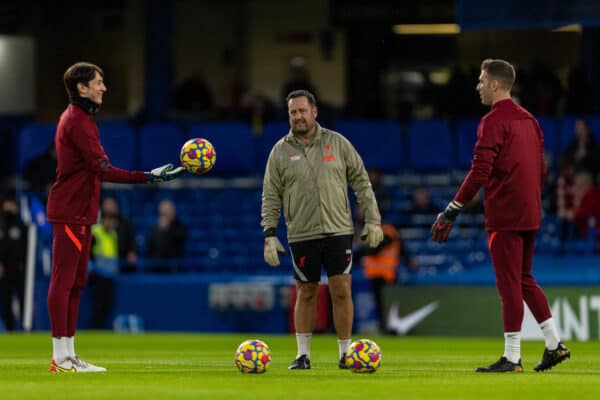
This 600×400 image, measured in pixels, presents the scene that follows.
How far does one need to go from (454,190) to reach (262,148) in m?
3.69

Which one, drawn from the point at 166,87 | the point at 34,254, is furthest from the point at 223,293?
the point at 166,87

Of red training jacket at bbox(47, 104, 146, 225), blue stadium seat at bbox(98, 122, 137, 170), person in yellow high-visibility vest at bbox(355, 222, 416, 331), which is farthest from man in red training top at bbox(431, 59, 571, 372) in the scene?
blue stadium seat at bbox(98, 122, 137, 170)

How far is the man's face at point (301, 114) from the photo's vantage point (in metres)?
12.3

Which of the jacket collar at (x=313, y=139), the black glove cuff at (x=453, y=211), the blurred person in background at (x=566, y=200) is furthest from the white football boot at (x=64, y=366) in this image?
the blurred person in background at (x=566, y=200)

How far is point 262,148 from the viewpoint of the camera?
2709 cm

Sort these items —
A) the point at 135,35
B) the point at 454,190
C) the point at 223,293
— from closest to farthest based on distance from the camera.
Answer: the point at 223,293 < the point at 454,190 < the point at 135,35

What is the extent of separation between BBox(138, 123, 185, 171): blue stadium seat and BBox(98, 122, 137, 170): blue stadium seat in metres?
0.16

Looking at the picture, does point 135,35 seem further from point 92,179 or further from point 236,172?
point 92,179

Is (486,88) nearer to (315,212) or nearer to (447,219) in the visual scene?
(447,219)

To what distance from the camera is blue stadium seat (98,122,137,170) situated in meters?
27.5

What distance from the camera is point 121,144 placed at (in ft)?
90.3

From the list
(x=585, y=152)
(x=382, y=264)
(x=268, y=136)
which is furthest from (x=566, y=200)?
(x=268, y=136)

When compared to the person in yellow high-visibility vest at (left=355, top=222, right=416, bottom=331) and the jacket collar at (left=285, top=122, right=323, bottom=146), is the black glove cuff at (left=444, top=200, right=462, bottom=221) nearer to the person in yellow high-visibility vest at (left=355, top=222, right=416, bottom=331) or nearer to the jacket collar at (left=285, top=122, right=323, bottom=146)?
the jacket collar at (left=285, top=122, right=323, bottom=146)

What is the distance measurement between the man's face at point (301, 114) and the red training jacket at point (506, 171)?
141 centimetres
